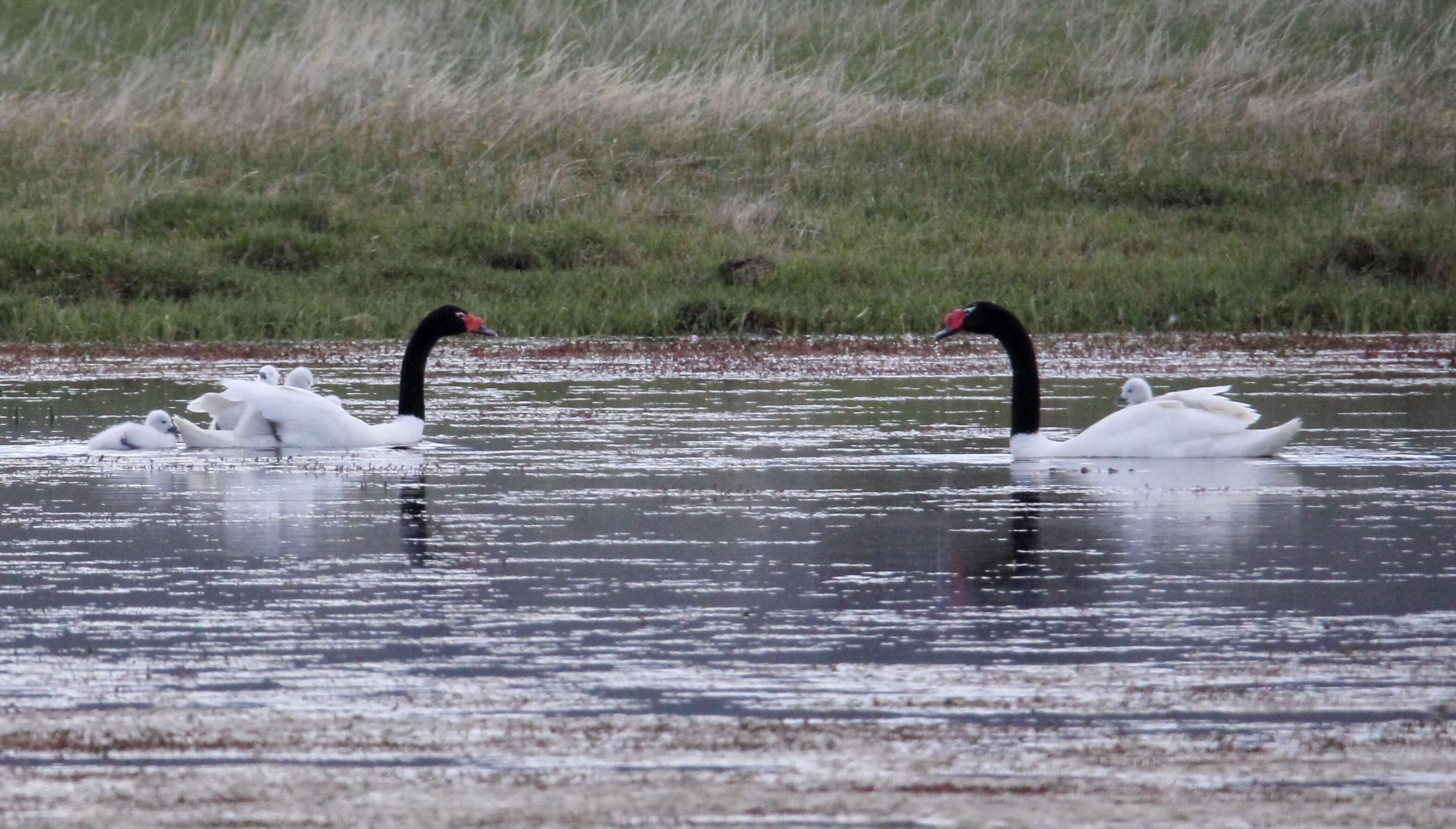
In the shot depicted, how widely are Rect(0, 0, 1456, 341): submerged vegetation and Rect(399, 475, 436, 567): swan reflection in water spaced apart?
9209 mm

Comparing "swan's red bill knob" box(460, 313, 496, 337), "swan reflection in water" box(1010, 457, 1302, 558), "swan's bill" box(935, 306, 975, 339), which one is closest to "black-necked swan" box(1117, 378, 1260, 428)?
"swan reflection in water" box(1010, 457, 1302, 558)

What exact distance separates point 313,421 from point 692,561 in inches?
171

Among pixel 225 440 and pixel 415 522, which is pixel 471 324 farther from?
pixel 415 522

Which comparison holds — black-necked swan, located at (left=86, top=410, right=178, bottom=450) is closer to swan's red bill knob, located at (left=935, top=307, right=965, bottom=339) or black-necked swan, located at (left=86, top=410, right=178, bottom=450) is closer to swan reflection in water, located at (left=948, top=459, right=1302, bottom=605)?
swan's red bill knob, located at (left=935, top=307, right=965, bottom=339)

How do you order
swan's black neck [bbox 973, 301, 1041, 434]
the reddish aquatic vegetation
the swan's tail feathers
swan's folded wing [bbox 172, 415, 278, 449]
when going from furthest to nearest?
→ the reddish aquatic vegetation, swan's folded wing [bbox 172, 415, 278, 449], swan's black neck [bbox 973, 301, 1041, 434], the swan's tail feathers

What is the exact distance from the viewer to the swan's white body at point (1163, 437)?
11164 mm

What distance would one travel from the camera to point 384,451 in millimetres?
12039

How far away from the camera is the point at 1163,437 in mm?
11297

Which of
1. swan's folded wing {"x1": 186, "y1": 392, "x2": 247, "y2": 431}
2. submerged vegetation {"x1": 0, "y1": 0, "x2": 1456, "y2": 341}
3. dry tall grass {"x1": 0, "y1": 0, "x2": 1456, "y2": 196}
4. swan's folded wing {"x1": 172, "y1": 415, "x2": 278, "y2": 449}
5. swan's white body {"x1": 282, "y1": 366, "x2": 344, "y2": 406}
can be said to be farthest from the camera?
dry tall grass {"x1": 0, "y1": 0, "x2": 1456, "y2": 196}

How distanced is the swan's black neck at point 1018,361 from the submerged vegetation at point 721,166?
7479mm

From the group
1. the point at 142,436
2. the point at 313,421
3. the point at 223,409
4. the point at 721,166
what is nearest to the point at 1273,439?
the point at 313,421

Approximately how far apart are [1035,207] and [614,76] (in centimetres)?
629

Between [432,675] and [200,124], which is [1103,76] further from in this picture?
[432,675]

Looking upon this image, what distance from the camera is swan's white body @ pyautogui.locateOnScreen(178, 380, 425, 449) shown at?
38.4ft
